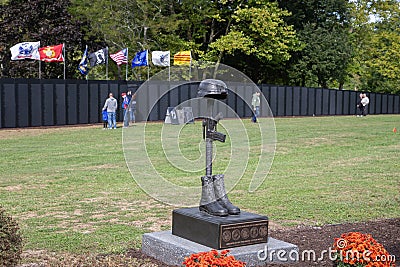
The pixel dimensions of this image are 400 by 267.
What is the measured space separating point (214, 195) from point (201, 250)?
736mm

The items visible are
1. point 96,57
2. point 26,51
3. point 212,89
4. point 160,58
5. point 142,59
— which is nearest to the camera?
point 212,89

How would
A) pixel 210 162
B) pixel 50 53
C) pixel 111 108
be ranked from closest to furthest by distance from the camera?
pixel 210 162 < pixel 111 108 < pixel 50 53

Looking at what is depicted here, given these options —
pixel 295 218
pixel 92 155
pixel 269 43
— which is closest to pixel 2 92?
pixel 92 155

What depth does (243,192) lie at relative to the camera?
14.1 m

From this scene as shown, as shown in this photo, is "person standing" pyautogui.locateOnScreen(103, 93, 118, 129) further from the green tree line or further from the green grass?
the green tree line

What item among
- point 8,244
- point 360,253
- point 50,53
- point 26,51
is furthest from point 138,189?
point 50,53

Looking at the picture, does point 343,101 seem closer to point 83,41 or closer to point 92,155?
point 83,41

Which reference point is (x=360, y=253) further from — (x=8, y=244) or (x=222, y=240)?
(x=8, y=244)

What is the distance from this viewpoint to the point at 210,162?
7648 mm

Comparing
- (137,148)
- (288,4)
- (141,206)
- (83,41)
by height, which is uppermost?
(288,4)

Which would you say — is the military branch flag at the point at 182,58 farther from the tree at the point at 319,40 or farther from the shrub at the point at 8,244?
the shrub at the point at 8,244

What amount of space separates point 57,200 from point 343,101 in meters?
48.7

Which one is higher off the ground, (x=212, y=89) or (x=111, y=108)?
(x=212, y=89)

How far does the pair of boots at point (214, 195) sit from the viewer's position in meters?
7.64
